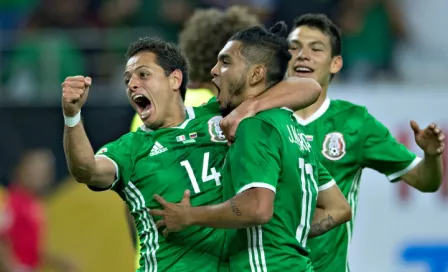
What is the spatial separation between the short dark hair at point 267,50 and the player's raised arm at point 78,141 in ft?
2.35

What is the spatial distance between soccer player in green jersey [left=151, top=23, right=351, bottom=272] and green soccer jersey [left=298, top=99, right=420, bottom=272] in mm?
908

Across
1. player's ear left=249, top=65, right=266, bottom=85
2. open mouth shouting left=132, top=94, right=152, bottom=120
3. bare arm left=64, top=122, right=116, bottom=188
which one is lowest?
bare arm left=64, top=122, right=116, bottom=188

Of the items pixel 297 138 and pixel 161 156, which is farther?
pixel 161 156

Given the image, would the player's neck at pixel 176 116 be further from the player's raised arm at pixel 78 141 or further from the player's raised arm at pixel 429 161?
the player's raised arm at pixel 429 161

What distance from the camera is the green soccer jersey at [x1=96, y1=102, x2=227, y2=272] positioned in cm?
463

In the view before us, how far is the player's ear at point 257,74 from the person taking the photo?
4.71m

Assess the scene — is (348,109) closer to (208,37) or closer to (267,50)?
(208,37)

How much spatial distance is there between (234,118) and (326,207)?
641 mm

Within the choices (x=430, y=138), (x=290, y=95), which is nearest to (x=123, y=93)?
(x=430, y=138)

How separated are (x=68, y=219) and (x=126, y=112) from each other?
1.36 metres

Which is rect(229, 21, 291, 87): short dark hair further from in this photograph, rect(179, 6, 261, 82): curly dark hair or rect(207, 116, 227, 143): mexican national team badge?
rect(179, 6, 261, 82): curly dark hair

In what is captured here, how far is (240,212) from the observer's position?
436 cm

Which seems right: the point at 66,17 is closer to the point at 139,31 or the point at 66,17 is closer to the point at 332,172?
the point at 139,31

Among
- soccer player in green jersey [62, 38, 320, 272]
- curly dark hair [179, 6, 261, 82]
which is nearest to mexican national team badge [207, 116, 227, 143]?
soccer player in green jersey [62, 38, 320, 272]
